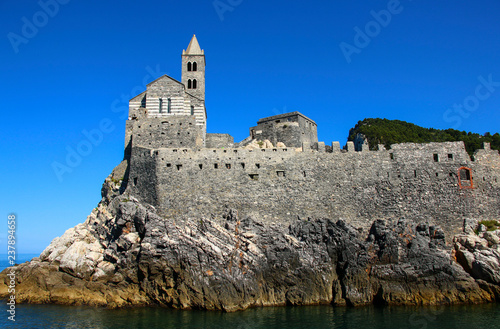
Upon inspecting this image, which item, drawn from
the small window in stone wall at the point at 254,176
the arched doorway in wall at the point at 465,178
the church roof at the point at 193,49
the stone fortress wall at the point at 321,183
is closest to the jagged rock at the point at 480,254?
the stone fortress wall at the point at 321,183

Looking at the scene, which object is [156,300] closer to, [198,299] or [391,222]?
[198,299]

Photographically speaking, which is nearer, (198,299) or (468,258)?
(198,299)

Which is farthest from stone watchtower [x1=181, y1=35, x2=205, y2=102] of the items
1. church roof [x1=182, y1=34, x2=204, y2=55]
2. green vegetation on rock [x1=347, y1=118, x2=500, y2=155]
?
green vegetation on rock [x1=347, y1=118, x2=500, y2=155]

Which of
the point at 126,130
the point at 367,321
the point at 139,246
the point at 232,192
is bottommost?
the point at 367,321

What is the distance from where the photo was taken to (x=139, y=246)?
3256 centimetres

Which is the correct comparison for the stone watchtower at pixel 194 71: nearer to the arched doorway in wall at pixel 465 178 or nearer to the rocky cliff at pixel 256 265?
the rocky cliff at pixel 256 265

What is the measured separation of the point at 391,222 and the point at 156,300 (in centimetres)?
2173

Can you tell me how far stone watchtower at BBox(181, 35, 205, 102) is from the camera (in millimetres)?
47812

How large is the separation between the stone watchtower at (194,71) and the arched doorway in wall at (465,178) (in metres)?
29.4

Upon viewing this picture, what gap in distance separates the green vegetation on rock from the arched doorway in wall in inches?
481

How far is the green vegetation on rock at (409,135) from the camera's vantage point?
50.8 meters

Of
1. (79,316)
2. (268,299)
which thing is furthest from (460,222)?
(79,316)

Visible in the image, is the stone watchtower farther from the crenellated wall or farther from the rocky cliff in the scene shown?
the rocky cliff

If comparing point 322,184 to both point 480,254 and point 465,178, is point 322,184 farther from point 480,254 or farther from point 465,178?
point 480,254
